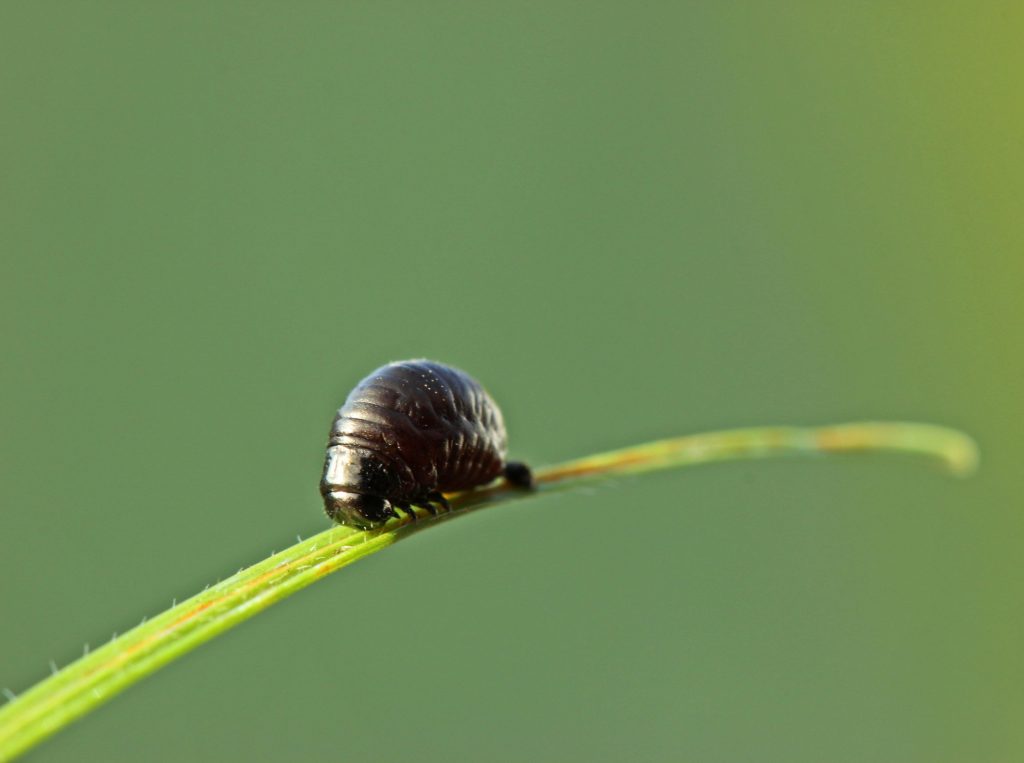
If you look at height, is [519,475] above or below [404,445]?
below

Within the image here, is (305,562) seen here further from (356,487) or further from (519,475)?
(519,475)

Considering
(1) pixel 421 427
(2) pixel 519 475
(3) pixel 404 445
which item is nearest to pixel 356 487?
(3) pixel 404 445

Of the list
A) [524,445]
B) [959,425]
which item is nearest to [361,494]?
[524,445]

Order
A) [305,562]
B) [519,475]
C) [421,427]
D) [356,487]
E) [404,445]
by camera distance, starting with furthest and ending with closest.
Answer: [519,475]
[421,427]
[404,445]
[356,487]
[305,562]

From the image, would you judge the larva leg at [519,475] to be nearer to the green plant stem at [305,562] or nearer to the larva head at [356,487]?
the green plant stem at [305,562]

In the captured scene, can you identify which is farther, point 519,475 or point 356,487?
point 519,475

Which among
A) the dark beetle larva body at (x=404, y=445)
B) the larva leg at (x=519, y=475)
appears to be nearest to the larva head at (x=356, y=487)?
the dark beetle larva body at (x=404, y=445)
